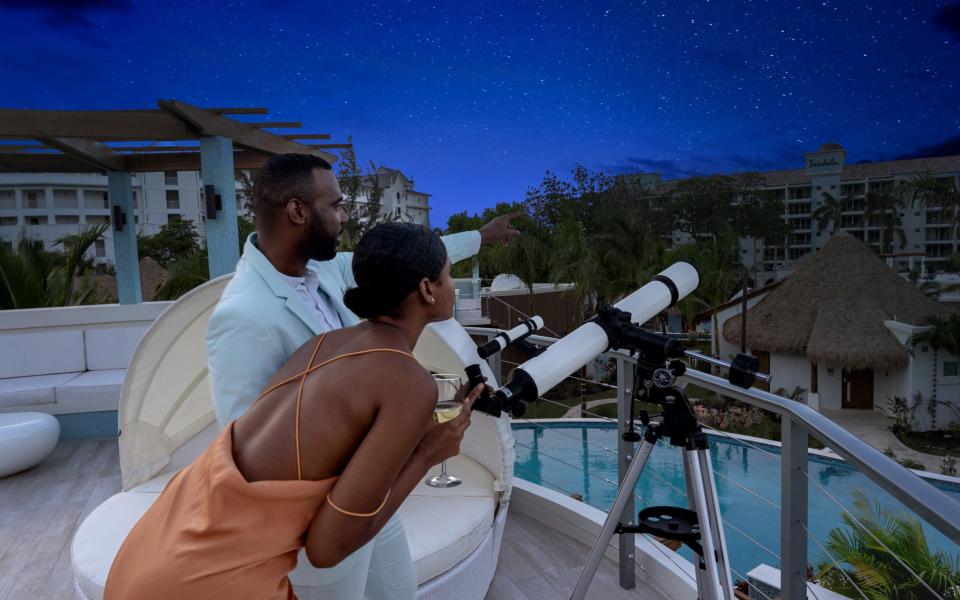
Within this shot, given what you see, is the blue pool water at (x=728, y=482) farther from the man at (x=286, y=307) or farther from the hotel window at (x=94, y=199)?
the hotel window at (x=94, y=199)

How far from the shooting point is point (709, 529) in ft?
5.48

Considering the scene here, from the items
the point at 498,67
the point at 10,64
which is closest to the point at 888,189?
the point at 498,67

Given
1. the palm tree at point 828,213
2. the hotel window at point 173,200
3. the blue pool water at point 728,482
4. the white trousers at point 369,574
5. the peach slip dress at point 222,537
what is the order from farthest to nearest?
the hotel window at point 173,200, the palm tree at point 828,213, the blue pool water at point 728,482, the white trousers at point 369,574, the peach slip dress at point 222,537

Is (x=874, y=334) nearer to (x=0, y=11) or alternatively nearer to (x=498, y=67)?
(x=0, y=11)

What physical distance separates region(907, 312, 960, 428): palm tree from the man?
23325 mm

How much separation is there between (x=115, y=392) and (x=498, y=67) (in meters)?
75.1

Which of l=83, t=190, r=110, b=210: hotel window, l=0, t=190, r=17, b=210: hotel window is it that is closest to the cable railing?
l=83, t=190, r=110, b=210: hotel window

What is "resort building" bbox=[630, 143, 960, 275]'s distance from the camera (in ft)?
155

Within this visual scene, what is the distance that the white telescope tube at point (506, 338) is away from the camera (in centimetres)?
212

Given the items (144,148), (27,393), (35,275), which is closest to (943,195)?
(144,148)

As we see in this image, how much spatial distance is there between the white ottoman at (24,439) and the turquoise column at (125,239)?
246 centimetres

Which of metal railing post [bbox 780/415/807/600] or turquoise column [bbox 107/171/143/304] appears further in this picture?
turquoise column [bbox 107/171/143/304]

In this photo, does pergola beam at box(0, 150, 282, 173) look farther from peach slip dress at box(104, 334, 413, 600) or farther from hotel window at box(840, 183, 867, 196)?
hotel window at box(840, 183, 867, 196)

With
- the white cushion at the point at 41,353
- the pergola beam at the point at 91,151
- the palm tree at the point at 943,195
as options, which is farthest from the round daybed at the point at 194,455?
the palm tree at the point at 943,195
